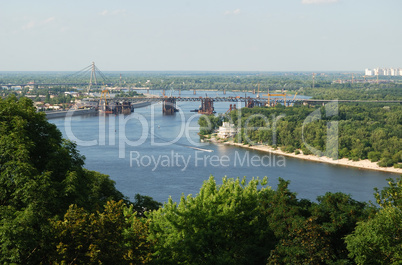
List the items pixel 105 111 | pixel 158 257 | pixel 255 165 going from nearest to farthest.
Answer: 1. pixel 158 257
2. pixel 255 165
3. pixel 105 111

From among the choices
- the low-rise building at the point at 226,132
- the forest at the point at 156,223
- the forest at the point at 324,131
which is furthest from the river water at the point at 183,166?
the forest at the point at 156,223

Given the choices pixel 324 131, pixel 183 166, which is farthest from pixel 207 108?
pixel 183 166

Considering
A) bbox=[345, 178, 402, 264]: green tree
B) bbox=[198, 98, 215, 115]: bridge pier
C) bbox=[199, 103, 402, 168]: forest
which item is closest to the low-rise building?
bbox=[199, 103, 402, 168]: forest

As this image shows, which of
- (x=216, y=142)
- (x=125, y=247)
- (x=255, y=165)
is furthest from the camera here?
(x=216, y=142)

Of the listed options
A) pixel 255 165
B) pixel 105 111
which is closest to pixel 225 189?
pixel 255 165

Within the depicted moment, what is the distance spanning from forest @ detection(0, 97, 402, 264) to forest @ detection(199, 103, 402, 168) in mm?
9446

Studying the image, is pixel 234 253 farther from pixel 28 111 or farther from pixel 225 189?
pixel 28 111

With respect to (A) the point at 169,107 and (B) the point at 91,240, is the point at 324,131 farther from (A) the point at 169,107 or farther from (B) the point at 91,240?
(B) the point at 91,240

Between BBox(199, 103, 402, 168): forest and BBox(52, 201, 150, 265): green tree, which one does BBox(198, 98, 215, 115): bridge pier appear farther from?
BBox(52, 201, 150, 265): green tree

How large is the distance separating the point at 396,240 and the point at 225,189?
4.22ft

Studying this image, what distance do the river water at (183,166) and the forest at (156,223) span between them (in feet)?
14.6

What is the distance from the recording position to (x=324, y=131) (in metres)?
16.0

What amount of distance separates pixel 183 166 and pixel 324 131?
19.1 feet

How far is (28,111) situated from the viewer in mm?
3424
